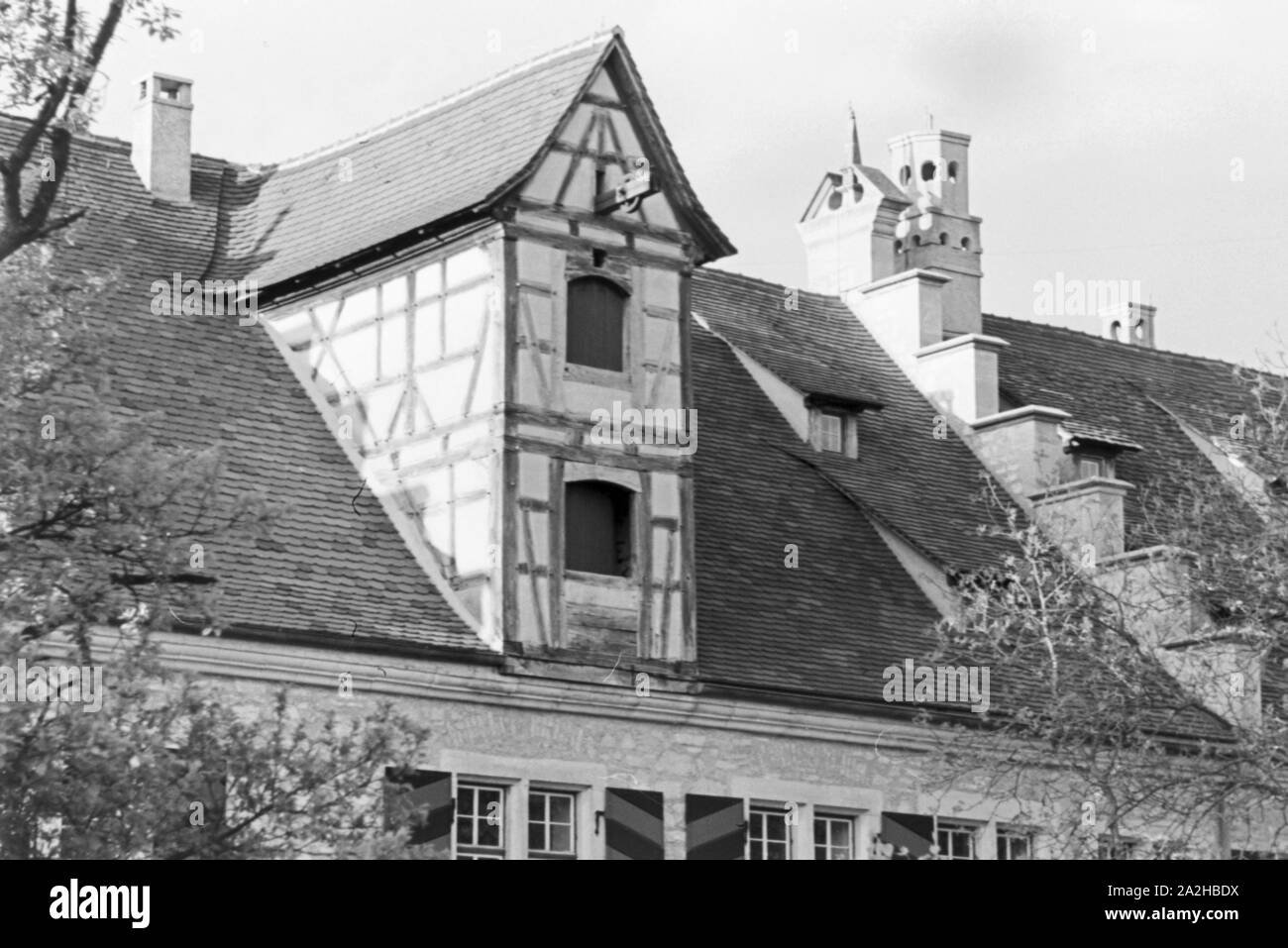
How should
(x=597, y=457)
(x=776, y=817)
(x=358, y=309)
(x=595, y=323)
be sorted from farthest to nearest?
1. (x=358, y=309)
2. (x=595, y=323)
3. (x=776, y=817)
4. (x=597, y=457)

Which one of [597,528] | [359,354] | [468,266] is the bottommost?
[597,528]

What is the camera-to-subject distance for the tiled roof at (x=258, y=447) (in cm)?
2844

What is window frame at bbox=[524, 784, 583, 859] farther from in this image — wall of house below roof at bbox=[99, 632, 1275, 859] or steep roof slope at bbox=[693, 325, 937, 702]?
steep roof slope at bbox=[693, 325, 937, 702]

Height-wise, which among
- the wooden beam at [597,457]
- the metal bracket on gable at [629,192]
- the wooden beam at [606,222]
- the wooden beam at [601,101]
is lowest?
the wooden beam at [597,457]

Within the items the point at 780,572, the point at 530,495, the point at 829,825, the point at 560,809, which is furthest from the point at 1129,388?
the point at 560,809

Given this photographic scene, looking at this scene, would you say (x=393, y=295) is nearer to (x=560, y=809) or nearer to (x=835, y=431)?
(x=560, y=809)

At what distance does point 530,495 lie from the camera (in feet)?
98.1

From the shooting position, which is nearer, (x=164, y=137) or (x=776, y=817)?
(x=776, y=817)

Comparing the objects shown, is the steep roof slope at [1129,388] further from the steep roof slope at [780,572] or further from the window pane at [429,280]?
the window pane at [429,280]

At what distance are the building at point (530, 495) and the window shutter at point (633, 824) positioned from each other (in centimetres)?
3

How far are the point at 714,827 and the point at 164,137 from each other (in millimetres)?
10112

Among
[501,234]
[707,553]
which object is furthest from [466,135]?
[707,553]

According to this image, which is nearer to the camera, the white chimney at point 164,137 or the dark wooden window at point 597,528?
the dark wooden window at point 597,528

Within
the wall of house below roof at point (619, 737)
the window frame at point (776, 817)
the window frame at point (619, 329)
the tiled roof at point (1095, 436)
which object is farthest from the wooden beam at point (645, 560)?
the tiled roof at point (1095, 436)
